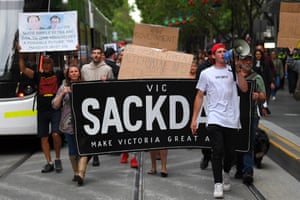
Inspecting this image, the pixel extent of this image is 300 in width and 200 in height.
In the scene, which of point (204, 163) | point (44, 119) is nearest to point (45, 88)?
point (44, 119)

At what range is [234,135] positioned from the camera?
7184 mm

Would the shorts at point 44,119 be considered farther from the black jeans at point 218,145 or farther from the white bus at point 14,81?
the black jeans at point 218,145

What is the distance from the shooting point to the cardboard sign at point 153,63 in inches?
332

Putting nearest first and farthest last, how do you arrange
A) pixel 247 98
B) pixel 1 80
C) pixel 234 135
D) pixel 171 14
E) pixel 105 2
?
pixel 234 135 < pixel 247 98 < pixel 1 80 < pixel 171 14 < pixel 105 2

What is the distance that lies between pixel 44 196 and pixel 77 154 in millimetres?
902

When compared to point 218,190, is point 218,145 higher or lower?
higher

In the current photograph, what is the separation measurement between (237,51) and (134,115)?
72.9 inches

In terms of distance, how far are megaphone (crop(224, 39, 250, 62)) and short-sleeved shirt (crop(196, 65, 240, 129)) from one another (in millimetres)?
220

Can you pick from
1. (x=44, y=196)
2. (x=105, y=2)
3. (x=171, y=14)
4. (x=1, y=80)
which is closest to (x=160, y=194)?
(x=44, y=196)

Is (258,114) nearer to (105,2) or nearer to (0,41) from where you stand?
(0,41)

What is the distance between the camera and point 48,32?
9.45 m

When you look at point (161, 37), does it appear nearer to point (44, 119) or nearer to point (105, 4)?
point (44, 119)

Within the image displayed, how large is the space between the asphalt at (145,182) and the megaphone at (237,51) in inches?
A: 61.6

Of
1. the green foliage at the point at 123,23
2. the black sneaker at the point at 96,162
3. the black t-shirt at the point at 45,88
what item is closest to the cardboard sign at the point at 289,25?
the black sneaker at the point at 96,162
